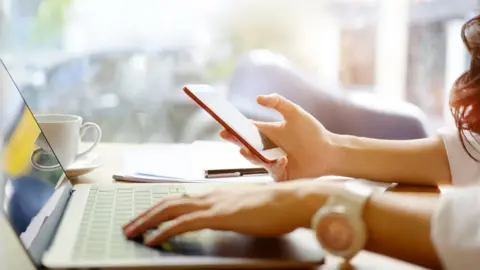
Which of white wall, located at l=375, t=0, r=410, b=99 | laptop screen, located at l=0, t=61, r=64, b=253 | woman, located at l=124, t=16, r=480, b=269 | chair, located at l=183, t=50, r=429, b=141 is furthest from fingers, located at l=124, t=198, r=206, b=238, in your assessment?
white wall, located at l=375, t=0, r=410, b=99

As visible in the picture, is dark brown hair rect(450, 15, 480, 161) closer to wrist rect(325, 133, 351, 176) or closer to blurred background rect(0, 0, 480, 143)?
wrist rect(325, 133, 351, 176)

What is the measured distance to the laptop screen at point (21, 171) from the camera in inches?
26.0

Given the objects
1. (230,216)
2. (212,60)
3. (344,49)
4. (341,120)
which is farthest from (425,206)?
(344,49)

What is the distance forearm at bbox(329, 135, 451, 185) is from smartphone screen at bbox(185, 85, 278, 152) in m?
0.11

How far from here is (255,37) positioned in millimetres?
2314

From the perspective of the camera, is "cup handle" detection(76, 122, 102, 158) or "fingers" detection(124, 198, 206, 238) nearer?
"fingers" detection(124, 198, 206, 238)

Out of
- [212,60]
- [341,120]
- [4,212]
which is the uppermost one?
[4,212]

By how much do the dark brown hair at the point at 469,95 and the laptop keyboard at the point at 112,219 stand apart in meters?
0.45

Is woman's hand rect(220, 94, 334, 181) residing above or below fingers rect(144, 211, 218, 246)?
below

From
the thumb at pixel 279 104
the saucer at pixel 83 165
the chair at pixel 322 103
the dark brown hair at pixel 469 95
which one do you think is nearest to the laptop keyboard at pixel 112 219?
the saucer at pixel 83 165

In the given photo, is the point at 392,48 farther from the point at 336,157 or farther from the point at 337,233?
the point at 337,233

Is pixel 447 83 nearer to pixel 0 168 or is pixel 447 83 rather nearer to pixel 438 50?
pixel 438 50

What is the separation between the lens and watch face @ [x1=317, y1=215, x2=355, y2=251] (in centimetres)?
59

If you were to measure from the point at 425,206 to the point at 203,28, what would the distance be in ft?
5.75
